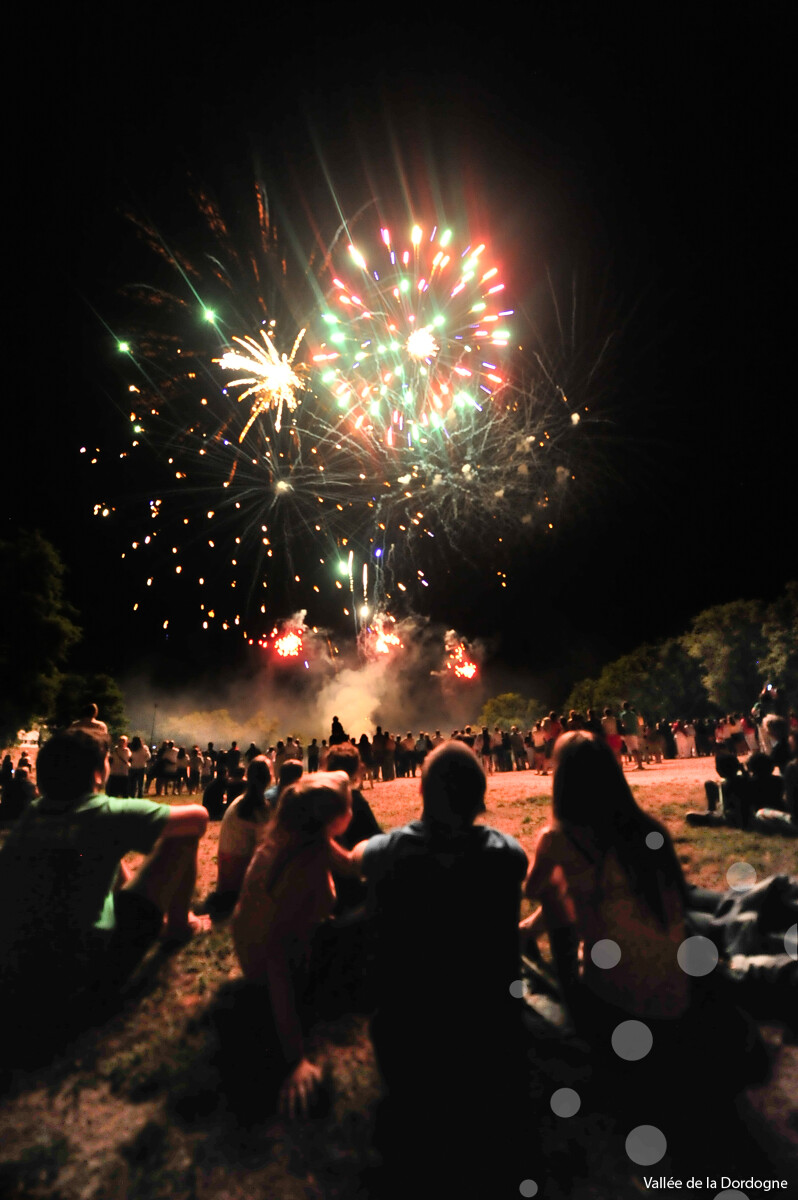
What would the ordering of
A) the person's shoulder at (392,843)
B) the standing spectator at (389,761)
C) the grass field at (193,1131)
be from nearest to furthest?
the grass field at (193,1131)
the person's shoulder at (392,843)
the standing spectator at (389,761)

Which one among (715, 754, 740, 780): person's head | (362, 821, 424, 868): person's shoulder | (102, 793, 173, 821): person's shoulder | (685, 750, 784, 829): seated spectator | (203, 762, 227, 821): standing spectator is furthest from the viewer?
(203, 762, 227, 821): standing spectator

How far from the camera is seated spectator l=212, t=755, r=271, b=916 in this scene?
514 centimetres

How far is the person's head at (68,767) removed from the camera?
11.0ft

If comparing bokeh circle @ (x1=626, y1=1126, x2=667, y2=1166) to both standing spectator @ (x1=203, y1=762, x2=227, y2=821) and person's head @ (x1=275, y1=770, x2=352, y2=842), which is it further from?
standing spectator @ (x1=203, y1=762, x2=227, y2=821)

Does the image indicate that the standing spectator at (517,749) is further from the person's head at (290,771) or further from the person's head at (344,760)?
the person's head at (344,760)

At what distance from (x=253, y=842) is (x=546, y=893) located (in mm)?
2844

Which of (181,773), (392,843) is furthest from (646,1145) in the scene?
(181,773)

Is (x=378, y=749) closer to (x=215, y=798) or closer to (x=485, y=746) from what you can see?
(x=485, y=746)

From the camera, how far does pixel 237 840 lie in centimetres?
516

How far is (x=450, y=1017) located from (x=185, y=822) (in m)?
2.00

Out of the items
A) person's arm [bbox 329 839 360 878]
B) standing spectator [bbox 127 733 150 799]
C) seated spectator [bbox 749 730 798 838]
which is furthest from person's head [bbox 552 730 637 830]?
standing spectator [bbox 127 733 150 799]

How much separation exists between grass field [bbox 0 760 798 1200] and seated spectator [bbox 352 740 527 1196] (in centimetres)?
30

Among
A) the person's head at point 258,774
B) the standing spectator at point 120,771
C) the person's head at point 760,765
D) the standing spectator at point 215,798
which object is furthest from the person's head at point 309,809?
the standing spectator at point 120,771

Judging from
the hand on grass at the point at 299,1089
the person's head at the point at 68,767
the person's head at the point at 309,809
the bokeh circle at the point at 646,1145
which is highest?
the person's head at the point at 68,767
